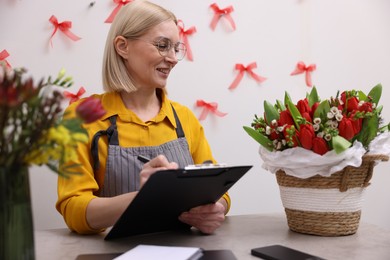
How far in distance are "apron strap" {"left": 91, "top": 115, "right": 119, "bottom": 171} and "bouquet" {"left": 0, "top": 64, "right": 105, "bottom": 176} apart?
2.32 ft

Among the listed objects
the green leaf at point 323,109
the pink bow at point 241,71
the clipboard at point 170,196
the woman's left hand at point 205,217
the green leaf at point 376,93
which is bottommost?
the woman's left hand at point 205,217

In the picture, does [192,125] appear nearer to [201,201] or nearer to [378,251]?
[201,201]

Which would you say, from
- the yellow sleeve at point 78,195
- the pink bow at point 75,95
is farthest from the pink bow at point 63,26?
the yellow sleeve at point 78,195

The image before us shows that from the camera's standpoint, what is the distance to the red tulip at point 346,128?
1.08 metres

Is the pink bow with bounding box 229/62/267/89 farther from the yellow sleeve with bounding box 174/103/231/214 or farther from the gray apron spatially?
the gray apron

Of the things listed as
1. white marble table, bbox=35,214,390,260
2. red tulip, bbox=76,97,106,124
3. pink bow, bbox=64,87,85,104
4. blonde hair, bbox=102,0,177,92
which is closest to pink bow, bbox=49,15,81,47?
pink bow, bbox=64,87,85,104

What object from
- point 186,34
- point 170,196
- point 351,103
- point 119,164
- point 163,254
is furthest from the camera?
point 186,34

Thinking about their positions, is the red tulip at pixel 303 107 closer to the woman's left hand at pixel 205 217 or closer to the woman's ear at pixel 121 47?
the woman's left hand at pixel 205 217

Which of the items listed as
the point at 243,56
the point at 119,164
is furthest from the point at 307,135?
the point at 243,56

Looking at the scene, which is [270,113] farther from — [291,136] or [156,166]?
[156,166]

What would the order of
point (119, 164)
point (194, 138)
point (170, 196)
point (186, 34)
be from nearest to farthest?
point (170, 196)
point (119, 164)
point (194, 138)
point (186, 34)

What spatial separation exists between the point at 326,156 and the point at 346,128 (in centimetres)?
8

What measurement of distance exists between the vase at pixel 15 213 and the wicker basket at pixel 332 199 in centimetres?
70

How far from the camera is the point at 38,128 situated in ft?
2.14
